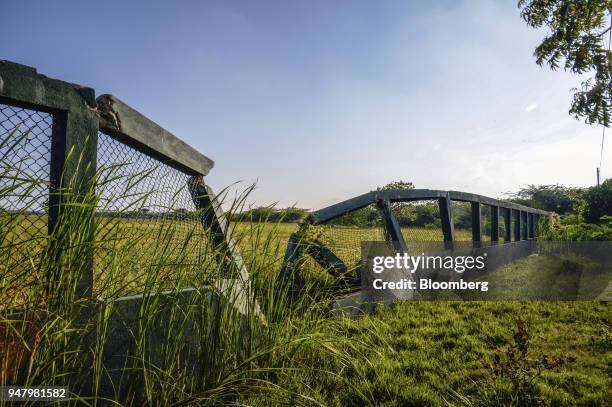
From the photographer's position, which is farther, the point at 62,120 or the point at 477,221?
the point at 477,221

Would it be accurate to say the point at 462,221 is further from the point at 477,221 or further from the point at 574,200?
the point at 574,200

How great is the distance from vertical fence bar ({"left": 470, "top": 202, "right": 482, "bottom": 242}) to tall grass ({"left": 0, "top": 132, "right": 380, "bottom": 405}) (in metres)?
5.47

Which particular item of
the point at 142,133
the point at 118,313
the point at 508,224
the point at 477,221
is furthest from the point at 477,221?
the point at 118,313

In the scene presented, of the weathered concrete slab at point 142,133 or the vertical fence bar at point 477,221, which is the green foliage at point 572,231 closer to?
the vertical fence bar at point 477,221

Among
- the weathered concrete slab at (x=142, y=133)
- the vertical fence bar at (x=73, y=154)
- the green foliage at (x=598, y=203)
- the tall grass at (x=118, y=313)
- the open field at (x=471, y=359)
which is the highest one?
the green foliage at (x=598, y=203)

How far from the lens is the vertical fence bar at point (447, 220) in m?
5.77

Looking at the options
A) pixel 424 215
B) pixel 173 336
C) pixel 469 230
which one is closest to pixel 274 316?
pixel 173 336

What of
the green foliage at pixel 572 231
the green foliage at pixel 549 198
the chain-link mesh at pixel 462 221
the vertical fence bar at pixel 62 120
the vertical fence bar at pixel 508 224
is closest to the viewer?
the vertical fence bar at pixel 62 120

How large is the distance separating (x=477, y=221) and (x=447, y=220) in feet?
5.26

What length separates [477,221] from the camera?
706cm

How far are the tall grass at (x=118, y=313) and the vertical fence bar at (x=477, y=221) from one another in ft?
18.0

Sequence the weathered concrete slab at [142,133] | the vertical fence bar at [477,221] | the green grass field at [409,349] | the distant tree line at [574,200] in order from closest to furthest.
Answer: the green grass field at [409,349] < the weathered concrete slab at [142,133] < the vertical fence bar at [477,221] < the distant tree line at [574,200]

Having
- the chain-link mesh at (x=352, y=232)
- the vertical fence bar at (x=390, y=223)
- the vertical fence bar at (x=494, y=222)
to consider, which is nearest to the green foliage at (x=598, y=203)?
the vertical fence bar at (x=494, y=222)

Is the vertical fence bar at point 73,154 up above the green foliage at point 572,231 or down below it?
above
